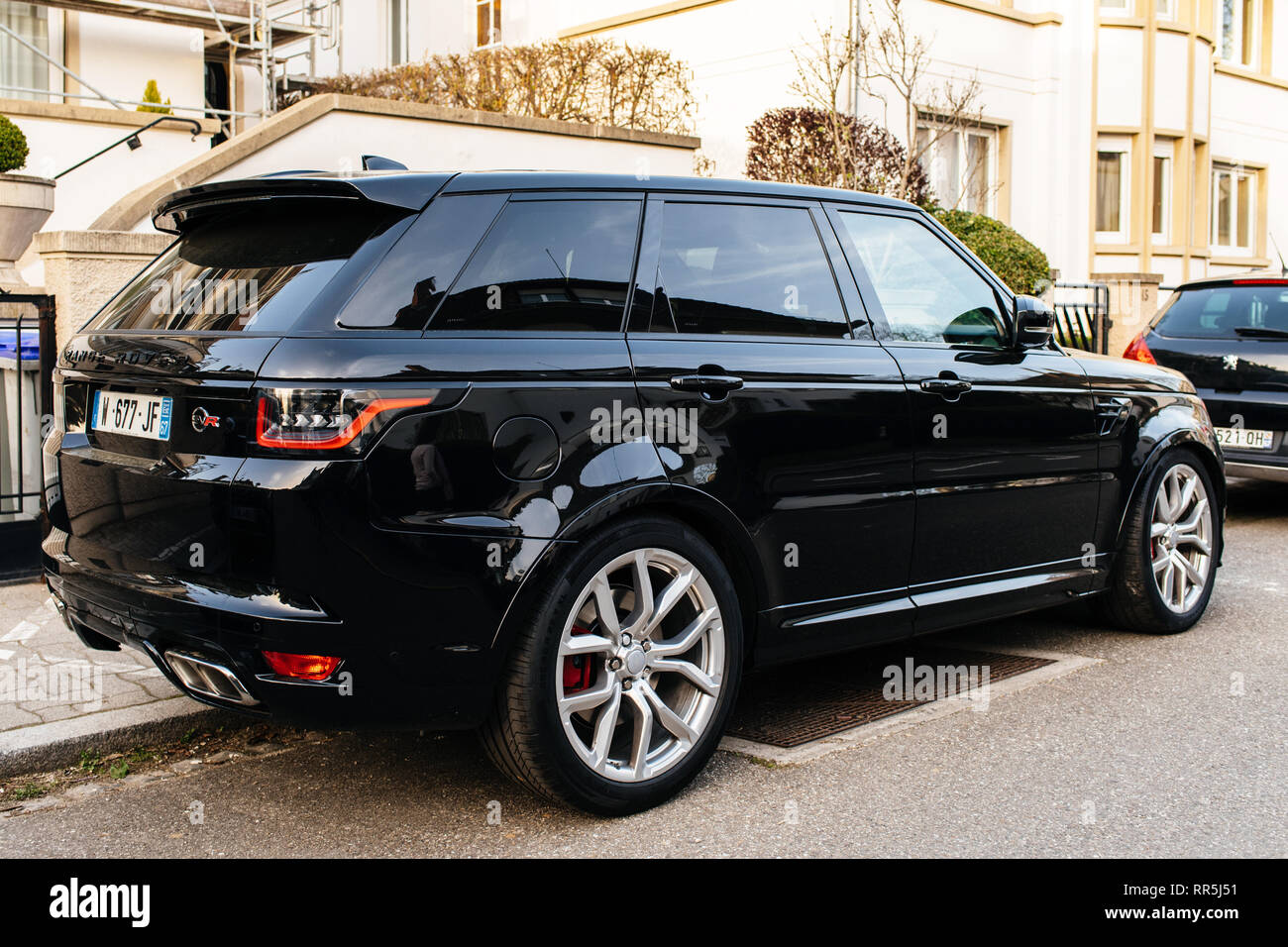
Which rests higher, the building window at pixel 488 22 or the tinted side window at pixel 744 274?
the building window at pixel 488 22

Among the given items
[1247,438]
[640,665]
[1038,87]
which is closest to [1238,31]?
[1038,87]

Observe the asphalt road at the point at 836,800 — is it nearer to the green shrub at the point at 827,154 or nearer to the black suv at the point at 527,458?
the black suv at the point at 527,458

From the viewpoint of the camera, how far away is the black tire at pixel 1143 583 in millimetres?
6004

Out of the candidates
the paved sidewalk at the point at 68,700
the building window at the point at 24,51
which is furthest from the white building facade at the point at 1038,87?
the paved sidewalk at the point at 68,700

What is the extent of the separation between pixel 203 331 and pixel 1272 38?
2495 cm

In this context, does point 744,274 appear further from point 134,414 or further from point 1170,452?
point 1170,452

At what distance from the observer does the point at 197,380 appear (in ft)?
12.0

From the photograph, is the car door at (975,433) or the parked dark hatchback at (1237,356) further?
the parked dark hatchback at (1237,356)

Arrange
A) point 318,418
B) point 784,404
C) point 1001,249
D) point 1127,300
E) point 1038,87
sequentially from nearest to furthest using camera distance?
point 318,418 < point 784,404 < point 1001,249 < point 1127,300 < point 1038,87

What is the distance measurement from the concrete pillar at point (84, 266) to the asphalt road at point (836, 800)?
3.35 m

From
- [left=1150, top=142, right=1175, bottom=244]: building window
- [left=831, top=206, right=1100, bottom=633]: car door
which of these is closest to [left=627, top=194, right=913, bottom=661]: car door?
[left=831, top=206, right=1100, bottom=633]: car door

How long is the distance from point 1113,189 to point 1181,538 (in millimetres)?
15332

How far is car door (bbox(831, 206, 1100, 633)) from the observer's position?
491cm

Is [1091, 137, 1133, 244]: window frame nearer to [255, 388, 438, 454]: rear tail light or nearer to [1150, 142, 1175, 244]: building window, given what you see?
[1150, 142, 1175, 244]: building window
